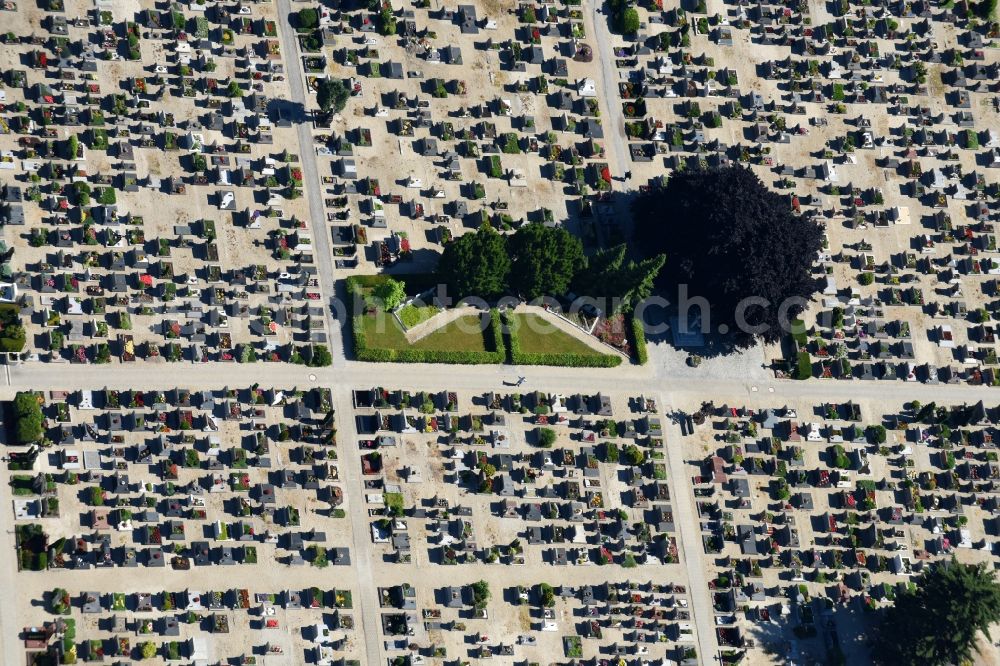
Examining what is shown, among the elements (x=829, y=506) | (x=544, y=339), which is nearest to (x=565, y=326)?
(x=544, y=339)

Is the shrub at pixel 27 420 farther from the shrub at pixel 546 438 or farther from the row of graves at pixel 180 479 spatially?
the shrub at pixel 546 438

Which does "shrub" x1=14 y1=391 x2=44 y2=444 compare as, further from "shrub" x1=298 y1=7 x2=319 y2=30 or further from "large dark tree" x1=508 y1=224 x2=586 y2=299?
"shrub" x1=298 y1=7 x2=319 y2=30

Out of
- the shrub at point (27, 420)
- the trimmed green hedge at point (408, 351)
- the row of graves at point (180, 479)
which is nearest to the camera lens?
the shrub at point (27, 420)

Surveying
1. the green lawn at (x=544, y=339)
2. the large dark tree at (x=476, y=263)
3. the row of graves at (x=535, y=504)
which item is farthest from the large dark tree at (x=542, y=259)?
the row of graves at (x=535, y=504)

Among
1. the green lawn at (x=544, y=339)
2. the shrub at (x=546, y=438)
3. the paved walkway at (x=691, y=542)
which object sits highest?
the green lawn at (x=544, y=339)

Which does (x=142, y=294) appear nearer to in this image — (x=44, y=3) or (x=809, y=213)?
(x=44, y=3)

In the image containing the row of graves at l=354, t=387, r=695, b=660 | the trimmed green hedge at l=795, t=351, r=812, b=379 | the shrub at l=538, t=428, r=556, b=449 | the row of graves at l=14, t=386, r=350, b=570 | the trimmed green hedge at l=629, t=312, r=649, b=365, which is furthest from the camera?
the trimmed green hedge at l=795, t=351, r=812, b=379

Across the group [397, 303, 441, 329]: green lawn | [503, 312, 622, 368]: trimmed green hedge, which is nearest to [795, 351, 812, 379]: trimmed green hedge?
[503, 312, 622, 368]: trimmed green hedge
